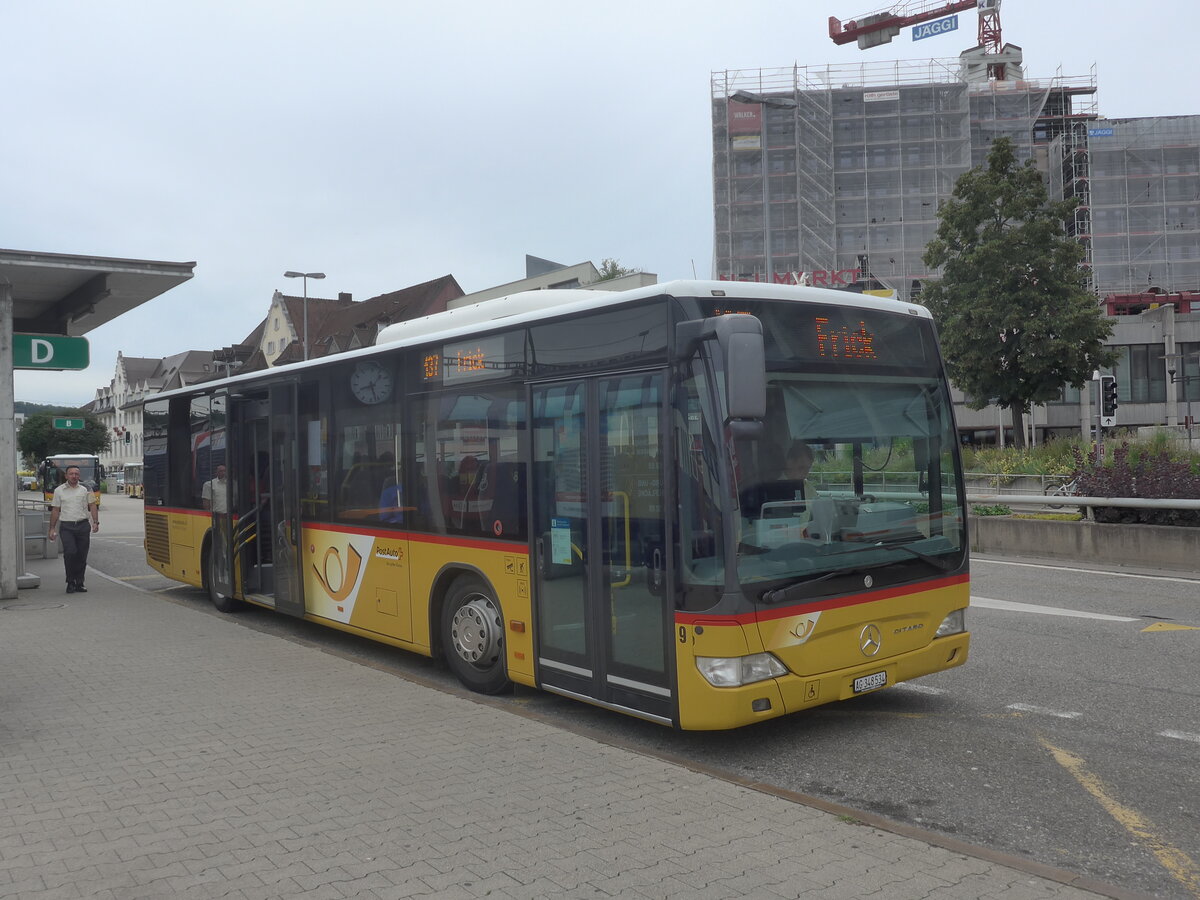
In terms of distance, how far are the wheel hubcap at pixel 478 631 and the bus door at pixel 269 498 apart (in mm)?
3062

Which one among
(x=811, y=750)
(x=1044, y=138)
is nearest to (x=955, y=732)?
(x=811, y=750)

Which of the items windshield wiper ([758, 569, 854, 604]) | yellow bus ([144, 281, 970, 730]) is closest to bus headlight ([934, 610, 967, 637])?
yellow bus ([144, 281, 970, 730])

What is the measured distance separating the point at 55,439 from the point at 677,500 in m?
97.4

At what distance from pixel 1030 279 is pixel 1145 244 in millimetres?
32205

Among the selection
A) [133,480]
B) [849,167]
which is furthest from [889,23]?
[133,480]

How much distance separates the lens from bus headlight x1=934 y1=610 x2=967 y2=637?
6.74 m

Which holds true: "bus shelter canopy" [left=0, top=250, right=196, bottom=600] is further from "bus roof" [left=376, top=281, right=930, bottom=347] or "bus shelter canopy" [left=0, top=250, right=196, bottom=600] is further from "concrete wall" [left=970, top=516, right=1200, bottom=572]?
"concrete wall" [left=970, top=516, right=1200, bottom=572]

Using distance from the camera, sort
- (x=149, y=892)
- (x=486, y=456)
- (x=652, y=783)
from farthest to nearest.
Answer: (x=486, y=456) < (x=652, y=783) < (x=149, y=892)

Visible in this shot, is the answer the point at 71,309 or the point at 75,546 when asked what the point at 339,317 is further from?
the point at 75,546

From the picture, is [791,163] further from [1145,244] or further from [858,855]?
[858,855]

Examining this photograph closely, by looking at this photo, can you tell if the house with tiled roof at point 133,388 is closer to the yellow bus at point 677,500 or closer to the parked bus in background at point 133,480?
the parked bus in background at point 133,480

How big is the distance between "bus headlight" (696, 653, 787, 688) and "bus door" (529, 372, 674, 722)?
298 mm

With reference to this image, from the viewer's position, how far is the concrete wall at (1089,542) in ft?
47.3

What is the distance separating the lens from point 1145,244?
6412 centimetres
